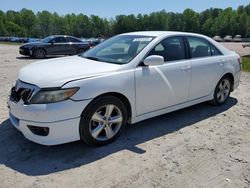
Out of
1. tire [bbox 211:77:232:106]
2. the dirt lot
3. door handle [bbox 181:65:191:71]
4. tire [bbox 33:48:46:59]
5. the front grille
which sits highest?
door handle [bbox 181:65:191:71]

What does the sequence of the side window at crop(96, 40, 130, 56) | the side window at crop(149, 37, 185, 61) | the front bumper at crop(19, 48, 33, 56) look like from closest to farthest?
the side window at crop(149, 37, 185, 61) → the side window at crop(96, 40, 130, 56) → the front bumper at crop(19, 48, 33, 56)

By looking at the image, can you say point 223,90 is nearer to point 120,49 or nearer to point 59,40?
point 120,49

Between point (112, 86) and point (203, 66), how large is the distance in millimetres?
2157

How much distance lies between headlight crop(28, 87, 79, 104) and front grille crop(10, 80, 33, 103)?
13cm

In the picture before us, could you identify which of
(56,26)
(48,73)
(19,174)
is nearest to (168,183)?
(19,174)

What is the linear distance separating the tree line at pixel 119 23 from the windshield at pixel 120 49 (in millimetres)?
102591

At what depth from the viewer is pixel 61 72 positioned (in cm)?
388

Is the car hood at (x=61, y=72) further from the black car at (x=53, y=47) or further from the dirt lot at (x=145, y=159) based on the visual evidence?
the black car at (x=53, y=47)

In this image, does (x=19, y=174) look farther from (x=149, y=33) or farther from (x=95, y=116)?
(x=149, y=33)

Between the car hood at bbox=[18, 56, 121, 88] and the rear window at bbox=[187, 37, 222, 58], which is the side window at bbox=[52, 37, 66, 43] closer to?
the rear window at bbox=[187, 37, 222, 58]

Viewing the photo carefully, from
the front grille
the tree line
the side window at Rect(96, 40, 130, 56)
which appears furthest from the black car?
the tree line

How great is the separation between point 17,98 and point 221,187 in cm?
276

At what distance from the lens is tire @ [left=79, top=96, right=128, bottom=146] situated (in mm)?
3789

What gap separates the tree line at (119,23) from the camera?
10252 centimetres
